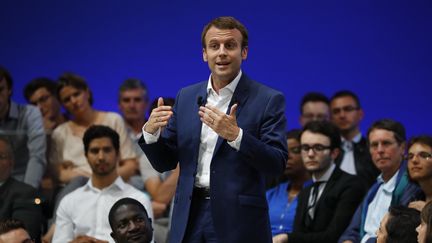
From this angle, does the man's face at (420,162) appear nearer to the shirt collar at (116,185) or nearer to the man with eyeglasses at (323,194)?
the man with eyeglasses at (323,194)

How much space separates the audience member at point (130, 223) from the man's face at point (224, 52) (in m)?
1.26

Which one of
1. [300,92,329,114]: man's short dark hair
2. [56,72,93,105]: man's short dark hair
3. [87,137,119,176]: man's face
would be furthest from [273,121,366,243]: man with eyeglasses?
[56,72,93,105]: man's short dark hair

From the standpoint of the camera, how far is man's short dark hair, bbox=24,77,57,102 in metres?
6.18

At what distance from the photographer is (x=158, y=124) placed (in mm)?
3223

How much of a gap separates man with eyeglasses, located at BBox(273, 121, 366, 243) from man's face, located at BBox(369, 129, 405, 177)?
21 centimetres

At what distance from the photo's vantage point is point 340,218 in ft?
16.3

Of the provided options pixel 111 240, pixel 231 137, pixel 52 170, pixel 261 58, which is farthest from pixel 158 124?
pixel 261 58

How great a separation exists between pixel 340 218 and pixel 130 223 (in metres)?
1.31

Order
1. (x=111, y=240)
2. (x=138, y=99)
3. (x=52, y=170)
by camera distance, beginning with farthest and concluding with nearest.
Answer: (x=138, y=99), (x=52, y=170), (x=111, y=240)

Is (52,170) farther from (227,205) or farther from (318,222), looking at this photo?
(227,205)

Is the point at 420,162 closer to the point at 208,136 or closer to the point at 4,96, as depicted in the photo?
the point at 208,136

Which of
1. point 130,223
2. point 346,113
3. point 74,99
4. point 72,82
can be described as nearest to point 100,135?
point 74,99

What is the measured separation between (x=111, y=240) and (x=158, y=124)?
5.89 feet

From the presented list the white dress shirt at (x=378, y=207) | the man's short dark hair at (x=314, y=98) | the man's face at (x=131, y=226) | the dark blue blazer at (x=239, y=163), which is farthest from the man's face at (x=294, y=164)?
the dark blue blazer at (x=239, y=163)
